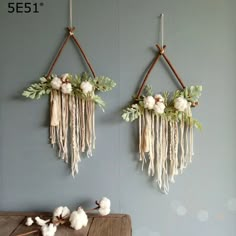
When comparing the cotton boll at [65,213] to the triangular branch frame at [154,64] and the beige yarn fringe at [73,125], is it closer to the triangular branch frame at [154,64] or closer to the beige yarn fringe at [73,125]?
the beige yarn fringe at [73,125]

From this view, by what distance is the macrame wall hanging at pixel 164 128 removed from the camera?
50.3 inches

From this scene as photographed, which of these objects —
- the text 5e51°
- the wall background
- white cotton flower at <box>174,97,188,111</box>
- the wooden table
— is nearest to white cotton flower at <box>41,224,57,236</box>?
the wooden table

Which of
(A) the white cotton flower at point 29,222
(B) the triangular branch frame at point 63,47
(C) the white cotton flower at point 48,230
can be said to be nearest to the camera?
(C) the white cotton flower at point 48,230

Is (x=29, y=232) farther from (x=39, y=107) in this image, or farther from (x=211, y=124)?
(x=211, y=124)

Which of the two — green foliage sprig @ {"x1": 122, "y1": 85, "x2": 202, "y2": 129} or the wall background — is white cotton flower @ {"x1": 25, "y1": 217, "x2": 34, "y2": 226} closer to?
the wall background

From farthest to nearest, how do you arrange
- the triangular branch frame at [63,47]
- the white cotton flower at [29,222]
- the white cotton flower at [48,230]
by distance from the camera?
the triangular branch frame at [63,47] → the white cotton flower at [29,222] → the white cotton flower at [48,230]

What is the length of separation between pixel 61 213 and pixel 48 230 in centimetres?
12

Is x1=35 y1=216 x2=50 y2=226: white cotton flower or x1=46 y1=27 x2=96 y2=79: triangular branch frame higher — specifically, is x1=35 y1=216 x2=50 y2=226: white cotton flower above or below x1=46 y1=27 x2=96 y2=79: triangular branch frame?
below

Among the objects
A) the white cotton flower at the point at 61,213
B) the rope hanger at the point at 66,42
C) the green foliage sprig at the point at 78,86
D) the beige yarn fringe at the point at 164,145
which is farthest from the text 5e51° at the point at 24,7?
the white cotton flower at the point at 61,213

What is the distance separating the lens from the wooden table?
3.79ft

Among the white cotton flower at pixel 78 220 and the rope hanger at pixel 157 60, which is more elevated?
the rope hanger at pixel 157 60

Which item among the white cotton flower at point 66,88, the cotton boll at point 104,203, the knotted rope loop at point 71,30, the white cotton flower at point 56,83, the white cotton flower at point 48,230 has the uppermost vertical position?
the knotted rope loop at point 71,30

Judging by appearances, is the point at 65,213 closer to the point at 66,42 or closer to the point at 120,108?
the point at 120,108

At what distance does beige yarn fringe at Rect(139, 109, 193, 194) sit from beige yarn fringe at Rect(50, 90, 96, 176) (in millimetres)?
228
